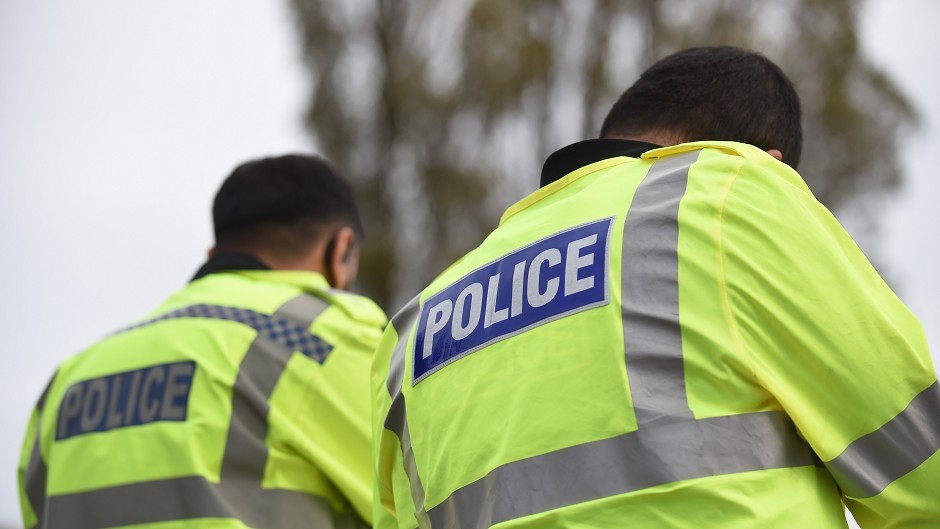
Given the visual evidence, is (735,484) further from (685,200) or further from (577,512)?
(685,200)

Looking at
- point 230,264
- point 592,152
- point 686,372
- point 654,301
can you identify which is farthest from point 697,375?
point 230,264

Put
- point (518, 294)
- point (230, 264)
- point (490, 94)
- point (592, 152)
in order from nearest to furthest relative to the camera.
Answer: point (518, 294), point (592, 152), point (230, 264), point (490, 94)

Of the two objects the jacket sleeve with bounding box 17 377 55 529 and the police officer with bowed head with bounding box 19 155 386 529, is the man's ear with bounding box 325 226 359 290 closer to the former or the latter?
the police officer with bowed head with bounding box 19 155 386 529

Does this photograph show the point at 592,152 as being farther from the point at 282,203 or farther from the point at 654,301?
the point at 282,203

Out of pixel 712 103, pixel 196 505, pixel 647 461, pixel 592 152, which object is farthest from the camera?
pixel 196 505

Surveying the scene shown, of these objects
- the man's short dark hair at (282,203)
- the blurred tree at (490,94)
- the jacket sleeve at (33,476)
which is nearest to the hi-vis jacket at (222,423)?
the jacket sleeve at (33,476)

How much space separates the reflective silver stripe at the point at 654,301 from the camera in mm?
1575

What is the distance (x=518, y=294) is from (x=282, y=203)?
1697 millimetres

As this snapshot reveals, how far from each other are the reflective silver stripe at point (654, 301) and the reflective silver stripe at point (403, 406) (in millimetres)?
500

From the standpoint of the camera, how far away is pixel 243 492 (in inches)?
105

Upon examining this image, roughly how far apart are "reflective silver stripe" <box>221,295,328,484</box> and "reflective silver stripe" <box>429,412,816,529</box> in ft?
3.72

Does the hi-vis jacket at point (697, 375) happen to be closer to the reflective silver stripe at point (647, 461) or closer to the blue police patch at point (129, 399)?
the reflective silver stripe at point (647, 461)

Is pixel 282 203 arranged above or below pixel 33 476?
above

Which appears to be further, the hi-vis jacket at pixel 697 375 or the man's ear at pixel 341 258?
the man's ear at pixel 341 258
